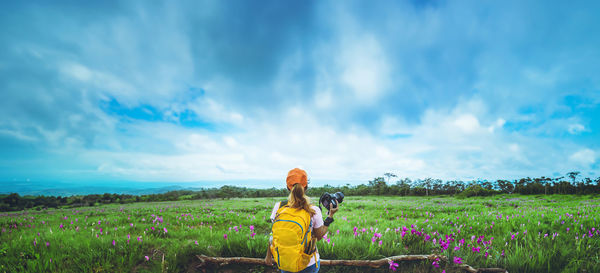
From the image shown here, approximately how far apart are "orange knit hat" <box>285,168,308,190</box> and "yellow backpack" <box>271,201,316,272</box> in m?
0.40

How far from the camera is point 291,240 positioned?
2.85 meters

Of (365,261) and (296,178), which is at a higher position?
(296,178)

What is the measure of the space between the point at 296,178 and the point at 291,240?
0.85 meters

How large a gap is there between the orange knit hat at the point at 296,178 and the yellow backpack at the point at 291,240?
0.40 m

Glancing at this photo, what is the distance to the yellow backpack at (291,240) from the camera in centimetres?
282

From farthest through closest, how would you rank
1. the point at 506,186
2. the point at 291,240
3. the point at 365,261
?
1. the point at 506,186
2. the point at 365,261
3. the point at 291,240

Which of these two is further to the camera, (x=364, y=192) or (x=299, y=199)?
(x=364, y=192)

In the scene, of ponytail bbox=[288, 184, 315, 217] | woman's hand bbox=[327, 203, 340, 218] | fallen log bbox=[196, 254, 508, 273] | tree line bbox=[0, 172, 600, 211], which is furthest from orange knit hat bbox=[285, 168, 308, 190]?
tree line bbox=[0, 172, 600, 211]

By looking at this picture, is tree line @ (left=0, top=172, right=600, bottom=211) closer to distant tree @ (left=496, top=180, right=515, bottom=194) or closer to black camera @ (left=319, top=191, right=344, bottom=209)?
distant tree @ (left=496, top=180, right=515, bottom=194)

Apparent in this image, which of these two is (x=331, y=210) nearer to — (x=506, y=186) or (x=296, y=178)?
(x=296, y=178)

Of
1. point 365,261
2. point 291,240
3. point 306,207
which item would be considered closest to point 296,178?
point 306,207

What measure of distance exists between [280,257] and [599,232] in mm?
8805

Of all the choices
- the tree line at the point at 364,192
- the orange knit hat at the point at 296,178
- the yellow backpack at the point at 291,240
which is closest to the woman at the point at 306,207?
the orange knit hat at the point at 296,178

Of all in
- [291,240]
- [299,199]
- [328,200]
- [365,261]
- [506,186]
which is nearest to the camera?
[291,240]
